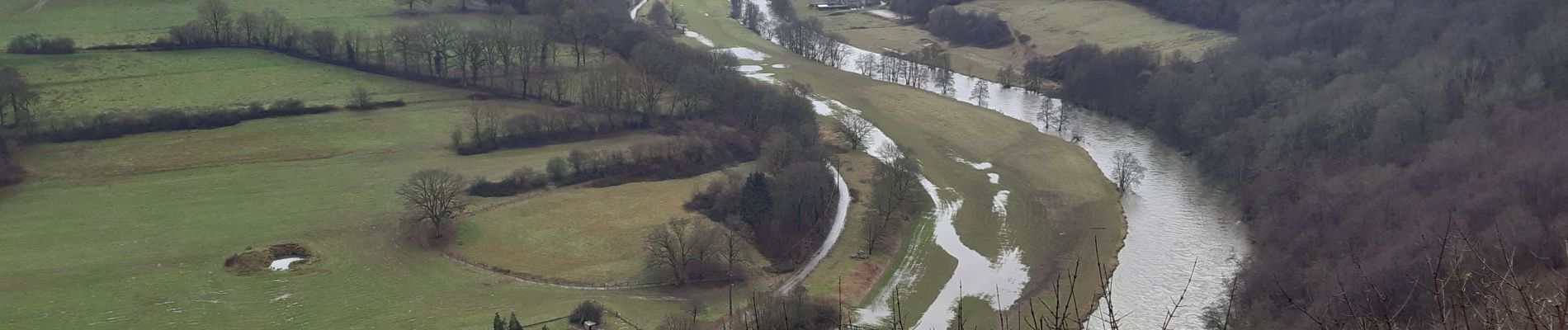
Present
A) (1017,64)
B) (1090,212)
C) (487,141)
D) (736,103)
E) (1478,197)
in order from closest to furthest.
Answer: (1478,197) < (1090,212) < (487,141) < (736,103) < (1017,64)

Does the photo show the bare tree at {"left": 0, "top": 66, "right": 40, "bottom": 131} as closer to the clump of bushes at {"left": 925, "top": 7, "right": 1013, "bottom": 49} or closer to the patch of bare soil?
the patch of bare soil

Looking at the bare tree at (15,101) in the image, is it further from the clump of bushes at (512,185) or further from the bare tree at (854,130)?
the bare tree at (854,130)

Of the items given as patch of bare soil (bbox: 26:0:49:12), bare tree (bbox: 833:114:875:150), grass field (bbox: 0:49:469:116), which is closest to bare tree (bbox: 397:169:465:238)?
grass field (bbox: 0:49:469:116)

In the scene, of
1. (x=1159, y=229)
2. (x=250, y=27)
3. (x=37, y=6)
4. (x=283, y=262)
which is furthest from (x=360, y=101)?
(x=1159, y=229)

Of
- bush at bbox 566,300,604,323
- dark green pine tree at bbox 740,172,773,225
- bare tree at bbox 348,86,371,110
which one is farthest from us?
bare tree at bbox 348,86,371,110

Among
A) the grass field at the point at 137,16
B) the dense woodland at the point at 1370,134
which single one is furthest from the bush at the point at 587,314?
A: the grass field at the point at 137,16

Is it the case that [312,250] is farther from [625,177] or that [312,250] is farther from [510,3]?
[510,3]

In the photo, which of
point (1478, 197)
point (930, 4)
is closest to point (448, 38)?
point (930, 4)
